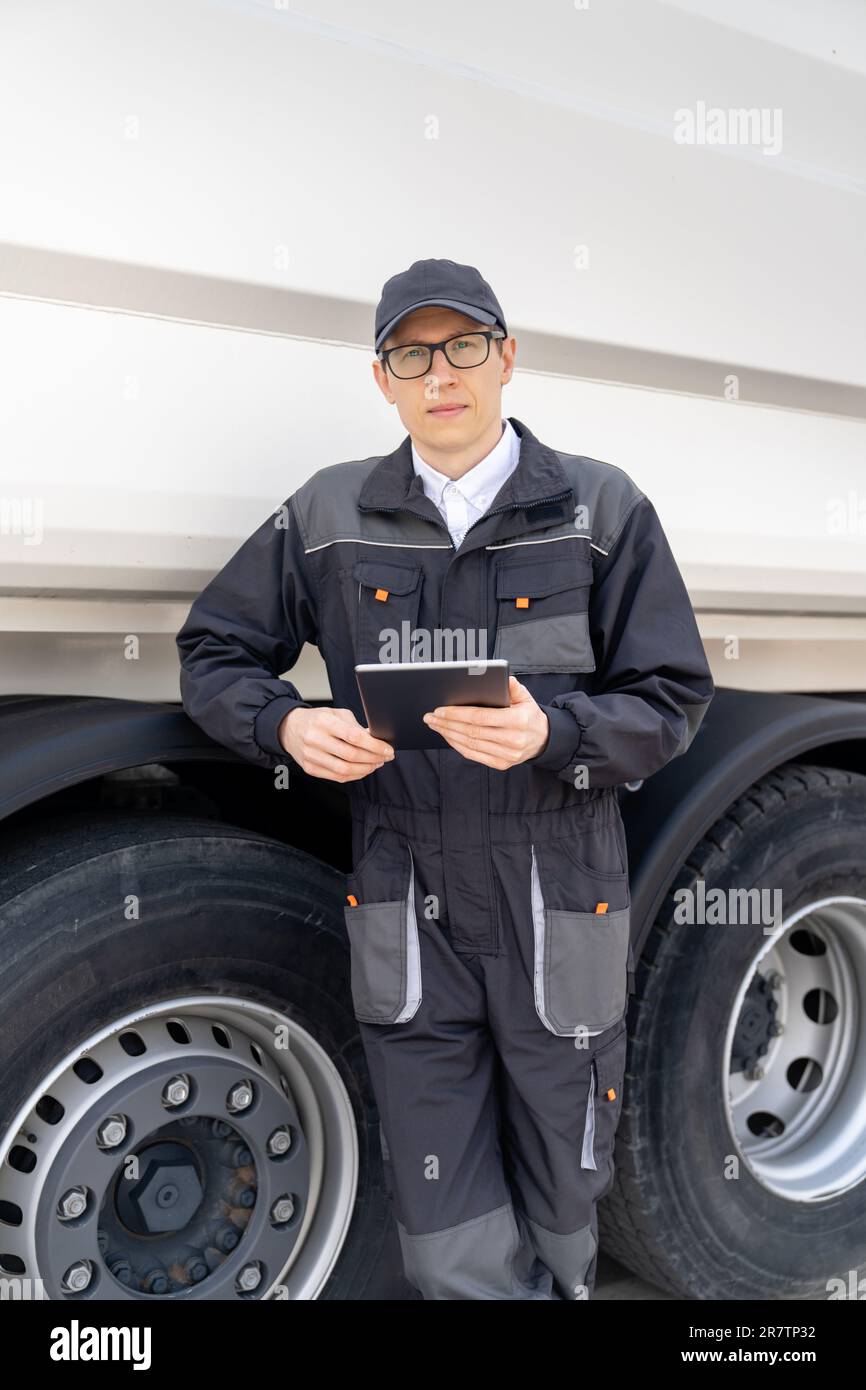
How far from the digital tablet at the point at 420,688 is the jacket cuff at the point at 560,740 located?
0.15 m

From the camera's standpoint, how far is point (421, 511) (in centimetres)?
182

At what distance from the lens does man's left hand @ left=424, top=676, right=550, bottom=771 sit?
1558 mm

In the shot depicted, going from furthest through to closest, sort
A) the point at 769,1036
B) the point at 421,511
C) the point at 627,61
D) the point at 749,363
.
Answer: the point at 769,1036, the point at 749,363, the point at 627,61, the point at 421,511

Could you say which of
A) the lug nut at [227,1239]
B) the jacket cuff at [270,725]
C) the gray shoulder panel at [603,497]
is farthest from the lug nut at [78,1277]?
the gray shoulder panel at [603,497]

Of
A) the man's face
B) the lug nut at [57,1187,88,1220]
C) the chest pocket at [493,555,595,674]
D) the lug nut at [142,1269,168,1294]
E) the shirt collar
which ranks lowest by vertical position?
the lug nut at [142,1269,168,1294]

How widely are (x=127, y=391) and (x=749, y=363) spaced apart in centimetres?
122

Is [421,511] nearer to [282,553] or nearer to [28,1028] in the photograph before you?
[282,553]

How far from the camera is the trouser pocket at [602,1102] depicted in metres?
1.91

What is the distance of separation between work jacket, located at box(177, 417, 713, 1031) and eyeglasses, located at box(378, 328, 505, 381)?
13 cm

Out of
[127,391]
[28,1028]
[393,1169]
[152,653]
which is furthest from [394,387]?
[393,1169]

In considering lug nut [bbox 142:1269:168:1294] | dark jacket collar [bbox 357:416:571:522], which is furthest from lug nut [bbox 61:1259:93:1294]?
dark jacket collar [bbox 357:416:571:522]

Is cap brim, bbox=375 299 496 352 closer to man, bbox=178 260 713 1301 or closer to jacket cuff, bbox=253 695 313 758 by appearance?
man, bbox=178 260 713 1301

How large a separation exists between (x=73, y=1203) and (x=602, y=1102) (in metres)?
0.81

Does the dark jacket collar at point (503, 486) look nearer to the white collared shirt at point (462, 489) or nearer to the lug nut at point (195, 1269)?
the white collared shirt at point (462, 489)
